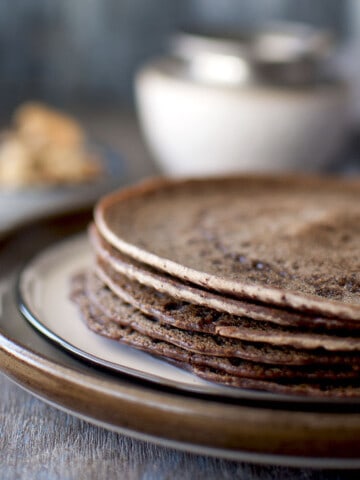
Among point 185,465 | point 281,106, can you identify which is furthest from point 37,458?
point 281,106

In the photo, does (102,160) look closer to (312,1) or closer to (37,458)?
(37,458)

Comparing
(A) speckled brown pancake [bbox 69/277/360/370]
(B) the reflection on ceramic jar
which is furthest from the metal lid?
(A) speckled brown pancake [bbox 69/277/360/370]

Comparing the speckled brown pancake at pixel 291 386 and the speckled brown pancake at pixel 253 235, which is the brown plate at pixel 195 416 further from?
the speckled brown pancake at pixel 253 235

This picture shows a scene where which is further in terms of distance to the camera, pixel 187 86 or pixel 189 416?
pixel 187 86

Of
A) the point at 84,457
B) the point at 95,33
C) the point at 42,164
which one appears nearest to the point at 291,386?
the point at 84,457

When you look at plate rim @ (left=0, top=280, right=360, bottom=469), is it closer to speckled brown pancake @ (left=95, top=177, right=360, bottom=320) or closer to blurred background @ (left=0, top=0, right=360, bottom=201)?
speckled brown pancake @ (left=95, top=177, right=360, bottom=320)
